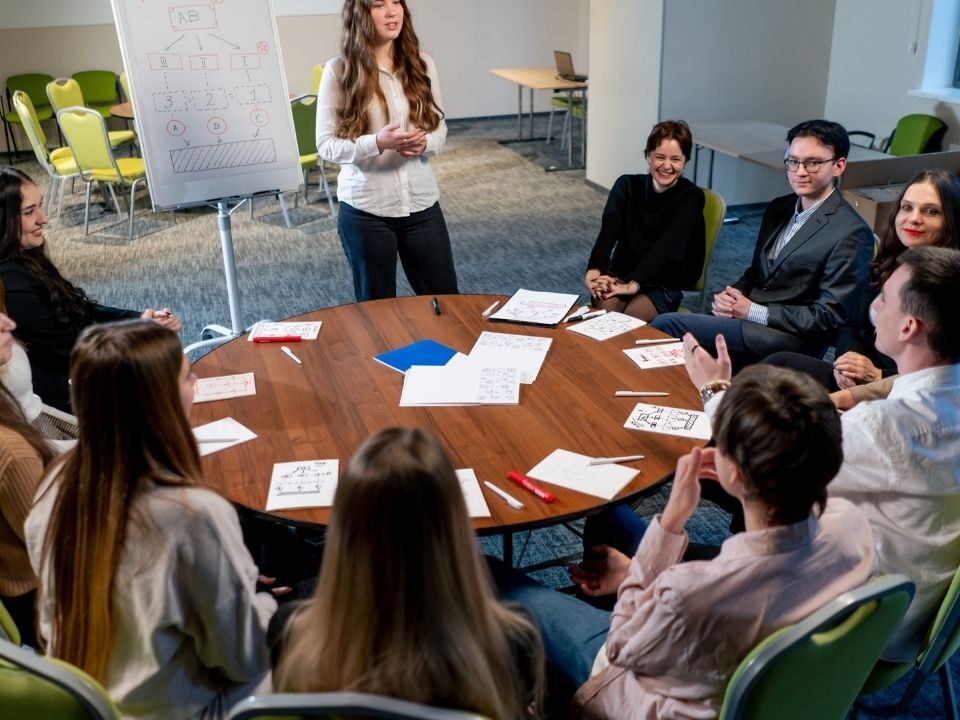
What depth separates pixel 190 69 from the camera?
3.74 metres

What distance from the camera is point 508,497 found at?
1804mm

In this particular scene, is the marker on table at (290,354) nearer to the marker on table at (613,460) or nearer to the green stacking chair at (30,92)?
the marker on table at (613,460)

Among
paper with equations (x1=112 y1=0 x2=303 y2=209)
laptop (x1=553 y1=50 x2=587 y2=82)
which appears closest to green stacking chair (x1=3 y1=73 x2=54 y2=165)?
laptop (x1=553 y1=50 x2=587 y2=82)

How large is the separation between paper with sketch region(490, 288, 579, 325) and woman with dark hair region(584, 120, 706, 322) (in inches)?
21.7

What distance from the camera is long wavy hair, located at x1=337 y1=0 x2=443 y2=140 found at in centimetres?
312

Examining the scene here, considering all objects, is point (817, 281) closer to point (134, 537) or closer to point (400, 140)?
point (400, 140)

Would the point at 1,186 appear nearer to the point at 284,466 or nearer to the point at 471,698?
the point at 284,466

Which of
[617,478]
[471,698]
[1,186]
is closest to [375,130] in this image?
[1,186]

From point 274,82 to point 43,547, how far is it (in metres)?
2.98

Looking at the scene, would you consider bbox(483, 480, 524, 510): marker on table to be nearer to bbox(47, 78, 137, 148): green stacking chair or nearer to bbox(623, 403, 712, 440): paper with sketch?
bbox(623, 403, 712, 440): paper with sketch

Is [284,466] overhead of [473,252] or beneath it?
overhead

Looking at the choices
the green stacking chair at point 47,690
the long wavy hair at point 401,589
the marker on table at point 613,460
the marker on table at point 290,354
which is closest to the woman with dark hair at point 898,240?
the marker on table at point 613,460

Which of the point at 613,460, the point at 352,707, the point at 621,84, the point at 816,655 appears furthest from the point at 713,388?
the point at 621,84

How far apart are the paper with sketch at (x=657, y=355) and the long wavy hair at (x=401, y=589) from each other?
1.35 m
